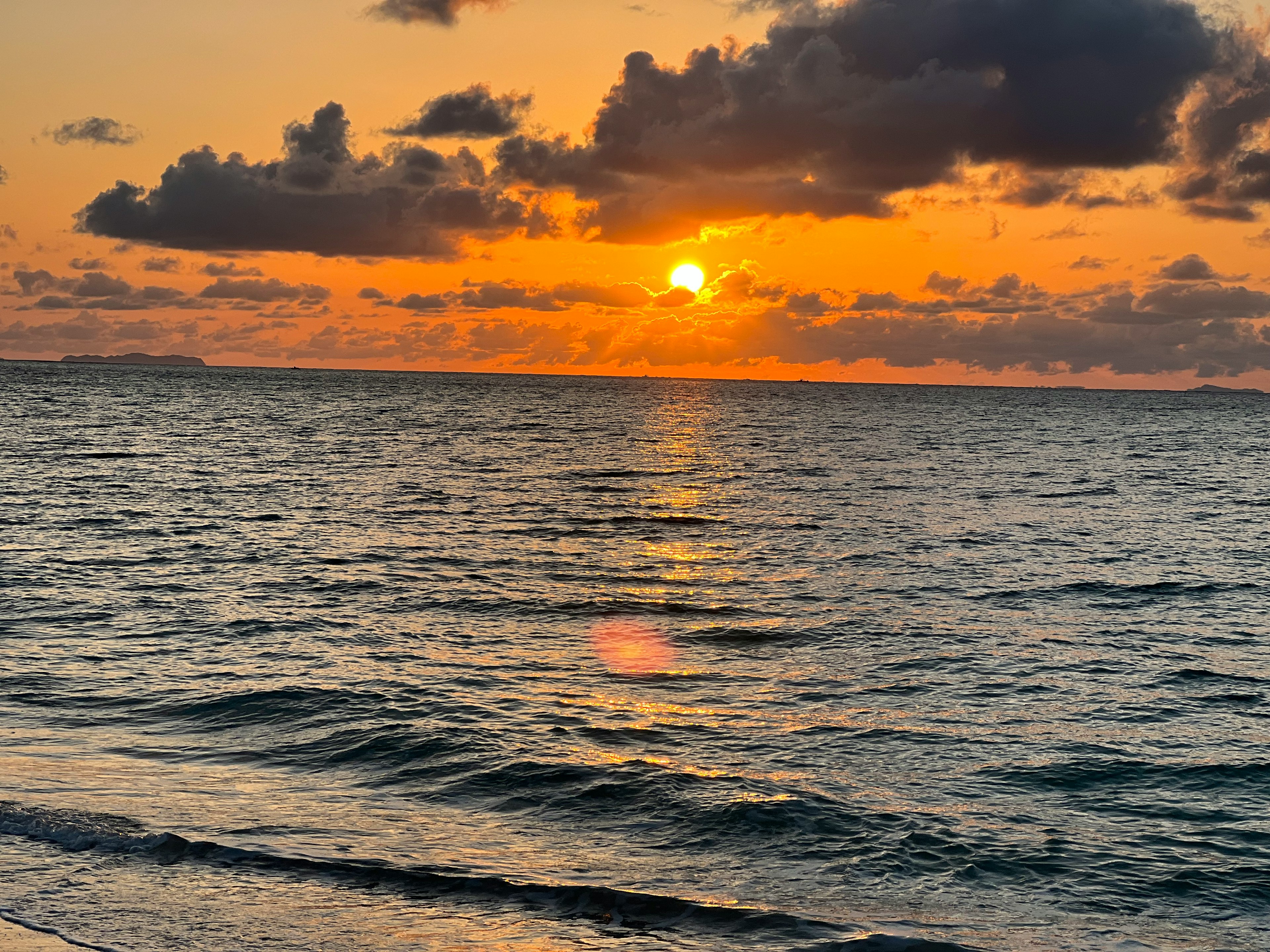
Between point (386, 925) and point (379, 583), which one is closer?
point (386, 925)

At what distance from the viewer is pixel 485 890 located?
10.6 meters

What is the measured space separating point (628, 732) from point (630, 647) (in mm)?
5670

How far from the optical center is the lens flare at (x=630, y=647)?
801 inches

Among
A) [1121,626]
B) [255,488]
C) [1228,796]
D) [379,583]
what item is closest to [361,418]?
[255,488]

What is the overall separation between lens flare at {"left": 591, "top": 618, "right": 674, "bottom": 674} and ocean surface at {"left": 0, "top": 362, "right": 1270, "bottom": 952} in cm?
13

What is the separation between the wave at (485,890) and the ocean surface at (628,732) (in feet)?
0.18

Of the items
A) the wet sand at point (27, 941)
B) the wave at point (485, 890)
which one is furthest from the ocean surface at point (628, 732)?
the wet sand at point (27, 941)

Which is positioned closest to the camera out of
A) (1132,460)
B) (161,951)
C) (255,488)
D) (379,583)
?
(161,951)

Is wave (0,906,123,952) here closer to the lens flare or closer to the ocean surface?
the ocean surface

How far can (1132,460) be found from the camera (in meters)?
82.8

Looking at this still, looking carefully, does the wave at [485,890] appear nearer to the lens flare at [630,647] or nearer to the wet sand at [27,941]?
the wet sand at [27,941]

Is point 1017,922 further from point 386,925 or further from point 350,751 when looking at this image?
point 350,751

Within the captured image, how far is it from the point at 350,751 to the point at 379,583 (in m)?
12.8

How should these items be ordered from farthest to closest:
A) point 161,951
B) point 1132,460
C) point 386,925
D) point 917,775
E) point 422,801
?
point 1132,460 → point 917,775 → point 422,801 → point 386,925 → point 161,951
